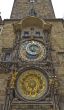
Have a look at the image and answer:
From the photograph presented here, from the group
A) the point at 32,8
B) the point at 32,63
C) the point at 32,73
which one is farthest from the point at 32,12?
the point at 32,73

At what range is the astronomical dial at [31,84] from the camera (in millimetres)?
13766

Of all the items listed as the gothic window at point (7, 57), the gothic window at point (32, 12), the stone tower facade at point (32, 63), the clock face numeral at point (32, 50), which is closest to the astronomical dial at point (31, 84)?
the stone tower facade at point (32, 63)

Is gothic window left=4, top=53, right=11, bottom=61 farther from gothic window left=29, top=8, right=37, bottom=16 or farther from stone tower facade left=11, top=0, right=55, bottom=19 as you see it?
gothic window left=29, top=8, right=37, bottom=16

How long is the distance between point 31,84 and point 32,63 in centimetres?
137

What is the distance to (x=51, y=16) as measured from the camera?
19.6 metres

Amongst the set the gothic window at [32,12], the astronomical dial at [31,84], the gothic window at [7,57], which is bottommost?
the astronomical dial at [31,84]

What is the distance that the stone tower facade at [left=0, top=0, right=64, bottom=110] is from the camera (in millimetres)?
13492

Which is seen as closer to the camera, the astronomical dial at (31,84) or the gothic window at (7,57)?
the astronomical dial at (31,84)

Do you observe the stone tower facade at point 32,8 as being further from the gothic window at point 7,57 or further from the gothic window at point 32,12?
the gothic window at point 7,57

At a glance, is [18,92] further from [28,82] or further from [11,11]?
[11,11]

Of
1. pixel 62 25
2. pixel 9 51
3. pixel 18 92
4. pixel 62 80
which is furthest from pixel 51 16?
pixel 18 92

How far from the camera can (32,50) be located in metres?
15.8

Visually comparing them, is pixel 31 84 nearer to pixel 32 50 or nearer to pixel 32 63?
pixel 32 63

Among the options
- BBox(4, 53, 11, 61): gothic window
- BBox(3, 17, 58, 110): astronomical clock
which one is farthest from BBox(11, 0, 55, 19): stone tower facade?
BBox(4, 53, 11, 61): gothic window
